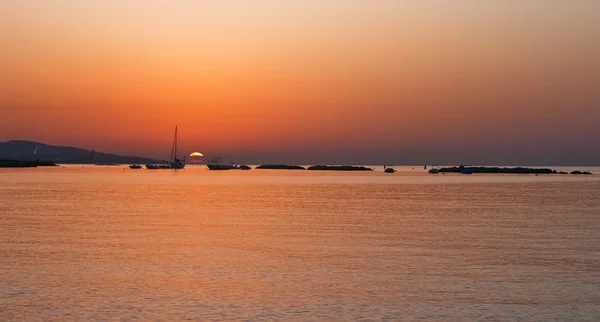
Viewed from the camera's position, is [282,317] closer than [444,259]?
Yes

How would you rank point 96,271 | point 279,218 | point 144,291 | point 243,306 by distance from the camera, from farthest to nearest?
point 279,218, point 96,271, point 144,291, point 243,306

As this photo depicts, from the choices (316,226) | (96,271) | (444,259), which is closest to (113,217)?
(316,226)

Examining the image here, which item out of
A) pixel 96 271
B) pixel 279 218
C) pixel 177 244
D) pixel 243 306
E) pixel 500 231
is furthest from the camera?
pixel 279 218

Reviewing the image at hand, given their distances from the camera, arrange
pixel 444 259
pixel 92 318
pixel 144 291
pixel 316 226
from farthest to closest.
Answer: pixel 316 226 → pixel 444 259 → pixel 144 291 → pixel 92 318

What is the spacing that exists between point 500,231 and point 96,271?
22.2 metres

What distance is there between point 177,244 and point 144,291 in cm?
1075

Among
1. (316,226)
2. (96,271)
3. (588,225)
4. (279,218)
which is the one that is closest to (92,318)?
(96,271)

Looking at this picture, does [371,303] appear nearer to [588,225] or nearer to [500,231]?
[500,231]

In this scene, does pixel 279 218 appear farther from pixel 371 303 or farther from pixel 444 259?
pixel 371 303

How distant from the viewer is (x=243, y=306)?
1878cm

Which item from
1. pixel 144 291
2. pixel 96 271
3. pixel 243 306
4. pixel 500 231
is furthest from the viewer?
pixel 500 231

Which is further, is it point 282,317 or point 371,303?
point 371,303

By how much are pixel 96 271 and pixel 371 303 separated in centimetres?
985

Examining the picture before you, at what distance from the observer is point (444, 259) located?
88.6 ft
